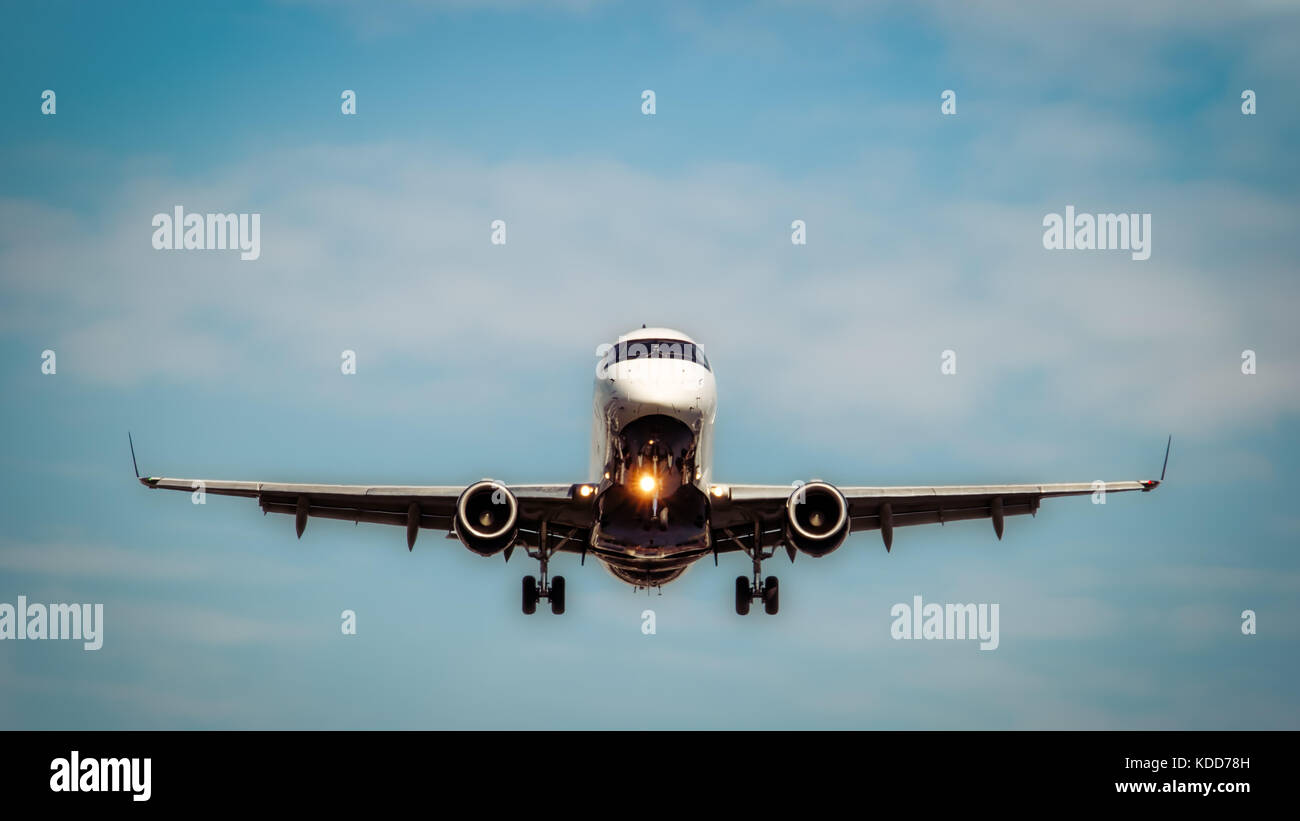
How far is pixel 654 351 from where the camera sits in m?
38.1

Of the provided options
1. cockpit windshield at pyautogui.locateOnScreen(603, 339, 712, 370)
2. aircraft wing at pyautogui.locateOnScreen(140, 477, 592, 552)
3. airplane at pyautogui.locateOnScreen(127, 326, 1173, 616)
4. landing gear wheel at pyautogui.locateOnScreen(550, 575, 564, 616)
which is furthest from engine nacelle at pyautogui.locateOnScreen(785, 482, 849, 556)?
landing gear wheel at pyautogui.locateOnScreen(550, 575, 564, 616)

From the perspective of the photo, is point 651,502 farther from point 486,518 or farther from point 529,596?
point 529,596

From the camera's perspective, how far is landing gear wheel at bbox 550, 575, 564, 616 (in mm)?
47203

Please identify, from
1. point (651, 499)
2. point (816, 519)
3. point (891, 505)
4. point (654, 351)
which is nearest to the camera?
point (654, 351)

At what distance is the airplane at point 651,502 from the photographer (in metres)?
37.8

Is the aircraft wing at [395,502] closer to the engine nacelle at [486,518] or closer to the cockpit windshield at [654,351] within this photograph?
the engine nacelle at [486,518]

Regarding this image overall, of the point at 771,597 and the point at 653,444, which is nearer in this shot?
the point at 653,444

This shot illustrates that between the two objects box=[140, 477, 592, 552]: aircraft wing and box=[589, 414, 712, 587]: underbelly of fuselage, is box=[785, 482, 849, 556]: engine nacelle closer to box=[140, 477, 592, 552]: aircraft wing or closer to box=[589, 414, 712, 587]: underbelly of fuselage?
box=[589, 414, 712, 587]: underbelly of fuselage

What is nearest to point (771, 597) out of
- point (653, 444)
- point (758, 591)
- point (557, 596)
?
point (758, 591)

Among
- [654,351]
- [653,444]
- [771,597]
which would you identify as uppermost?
[654,351]

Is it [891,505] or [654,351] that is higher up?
[654,351]

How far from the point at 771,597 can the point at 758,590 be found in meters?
0.61
